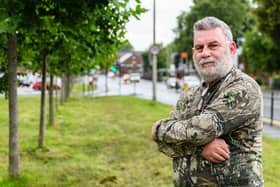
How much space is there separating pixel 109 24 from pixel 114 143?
3.74m

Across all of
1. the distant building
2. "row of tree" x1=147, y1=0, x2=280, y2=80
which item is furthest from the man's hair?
the distant building

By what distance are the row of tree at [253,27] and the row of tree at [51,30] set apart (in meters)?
12.3

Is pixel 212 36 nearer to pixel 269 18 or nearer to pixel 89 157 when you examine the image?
pixel 89 157

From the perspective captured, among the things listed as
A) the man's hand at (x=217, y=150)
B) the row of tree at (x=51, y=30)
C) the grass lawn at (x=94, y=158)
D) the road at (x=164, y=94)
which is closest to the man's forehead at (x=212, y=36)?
the man's hand at (x=217, y=150)

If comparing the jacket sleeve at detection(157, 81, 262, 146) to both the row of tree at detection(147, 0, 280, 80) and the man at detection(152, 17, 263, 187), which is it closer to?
the man at detection(152, 17, 263, 187)

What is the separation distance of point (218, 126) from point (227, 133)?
0.22ft

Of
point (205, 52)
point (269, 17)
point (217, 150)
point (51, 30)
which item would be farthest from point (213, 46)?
point (269, 17)

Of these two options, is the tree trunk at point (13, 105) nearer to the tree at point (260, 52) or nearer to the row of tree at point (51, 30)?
the row of tree at point (51, 30)

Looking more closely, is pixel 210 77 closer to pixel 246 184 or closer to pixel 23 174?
pixel 246 184

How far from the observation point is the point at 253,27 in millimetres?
42188

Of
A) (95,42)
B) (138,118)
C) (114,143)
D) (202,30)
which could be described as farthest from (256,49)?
(202,30)

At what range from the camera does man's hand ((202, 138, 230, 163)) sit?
2.21 meters

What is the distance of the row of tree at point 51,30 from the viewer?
4.46 metres

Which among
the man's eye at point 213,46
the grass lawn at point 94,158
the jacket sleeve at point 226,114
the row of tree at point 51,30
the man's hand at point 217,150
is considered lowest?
the grass lawn at point 94,158
